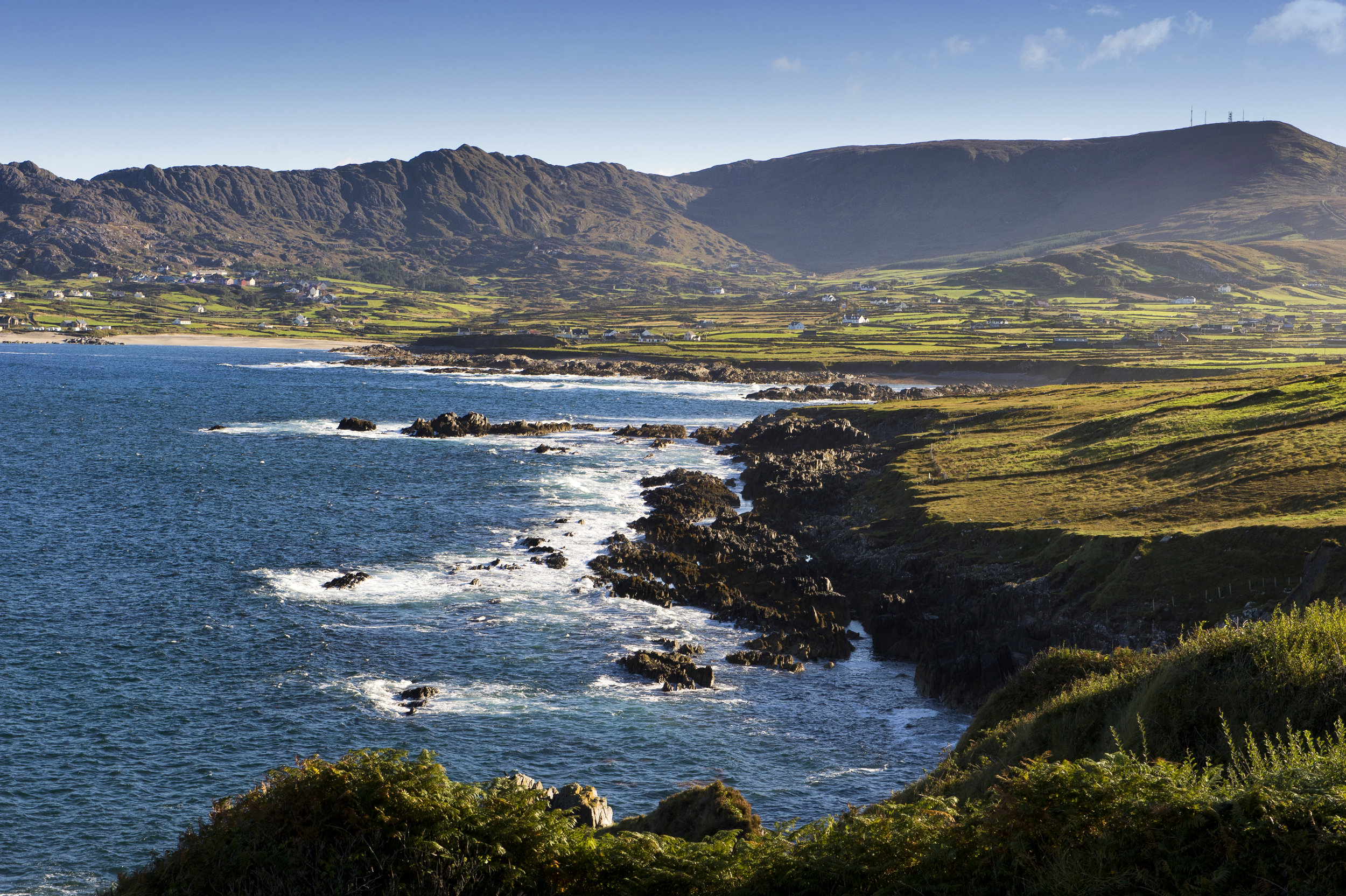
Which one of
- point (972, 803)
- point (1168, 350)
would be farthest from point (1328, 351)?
point (972, 803)

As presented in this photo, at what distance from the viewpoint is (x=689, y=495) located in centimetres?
6938

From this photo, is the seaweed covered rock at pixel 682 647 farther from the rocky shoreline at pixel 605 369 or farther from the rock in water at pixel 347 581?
the rocky shoreline at pixel 605 369

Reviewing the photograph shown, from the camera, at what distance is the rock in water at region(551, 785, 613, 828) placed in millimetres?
18938

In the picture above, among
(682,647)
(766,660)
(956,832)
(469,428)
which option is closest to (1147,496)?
(766,660)

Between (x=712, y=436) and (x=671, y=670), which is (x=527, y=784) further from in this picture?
(x=712, y=436)

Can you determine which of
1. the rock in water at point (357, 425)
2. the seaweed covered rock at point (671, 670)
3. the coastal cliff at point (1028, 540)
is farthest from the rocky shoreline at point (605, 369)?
the seaweed covered rock at point (671, 670)

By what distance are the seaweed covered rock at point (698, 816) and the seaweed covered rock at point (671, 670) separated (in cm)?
1666

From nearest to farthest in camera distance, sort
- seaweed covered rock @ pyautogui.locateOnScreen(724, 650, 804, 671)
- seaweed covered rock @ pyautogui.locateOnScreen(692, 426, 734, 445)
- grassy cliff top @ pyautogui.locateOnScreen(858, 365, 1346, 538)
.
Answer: seaweed covered rock @ pyautogui.locateOnScreen(724, 650, 804, 671) < grassy cliff top @ pyautogui.locateOnScreen(858, 365, 1346, 538) < seaweed covered rock @ pyautogui.locateOnScreen(692, 426, 734, 445)

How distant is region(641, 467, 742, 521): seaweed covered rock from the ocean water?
69.0 inches

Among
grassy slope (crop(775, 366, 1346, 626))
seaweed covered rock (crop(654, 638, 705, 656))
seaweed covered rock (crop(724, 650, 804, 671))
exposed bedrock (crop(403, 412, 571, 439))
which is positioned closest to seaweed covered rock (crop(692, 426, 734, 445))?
exposed bedrock (crop(403, 412, 571, 439))

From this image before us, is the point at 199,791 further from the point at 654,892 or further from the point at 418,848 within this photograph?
the point at 654,892

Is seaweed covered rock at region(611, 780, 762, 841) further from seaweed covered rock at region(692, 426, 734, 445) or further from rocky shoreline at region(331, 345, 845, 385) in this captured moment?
rocky shoreline at region(331, 345, 845, 385)

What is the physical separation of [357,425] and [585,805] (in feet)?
308

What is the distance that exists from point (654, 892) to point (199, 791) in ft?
69.7
